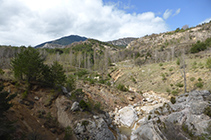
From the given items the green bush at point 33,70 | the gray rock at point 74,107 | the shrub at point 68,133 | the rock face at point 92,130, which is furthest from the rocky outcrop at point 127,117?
the green bush at point 33,70

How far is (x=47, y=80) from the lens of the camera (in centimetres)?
1647

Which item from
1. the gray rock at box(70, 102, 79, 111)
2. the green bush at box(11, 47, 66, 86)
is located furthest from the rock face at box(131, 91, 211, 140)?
the green bush at box(11, 47, 66, 86)

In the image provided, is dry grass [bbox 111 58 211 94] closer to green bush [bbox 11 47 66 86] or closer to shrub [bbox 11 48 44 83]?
green bush [bbox 11 47 66 86]

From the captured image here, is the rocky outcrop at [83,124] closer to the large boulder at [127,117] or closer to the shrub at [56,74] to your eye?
the shrub at [56,74]

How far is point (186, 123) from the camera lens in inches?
517

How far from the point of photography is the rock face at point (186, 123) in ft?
38.5

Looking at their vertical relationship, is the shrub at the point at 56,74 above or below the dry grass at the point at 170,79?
above

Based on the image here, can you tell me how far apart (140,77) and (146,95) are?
37.5ft

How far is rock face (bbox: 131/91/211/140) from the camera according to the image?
1175 centimetres

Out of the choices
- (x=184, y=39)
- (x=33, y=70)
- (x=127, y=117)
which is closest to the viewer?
(x=33, y=70)

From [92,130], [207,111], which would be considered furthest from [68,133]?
[207,111]

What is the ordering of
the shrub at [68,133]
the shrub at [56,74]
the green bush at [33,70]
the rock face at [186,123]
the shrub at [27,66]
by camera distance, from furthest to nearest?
the shrub at [56,74], the green bush at [33,70], the shrub at [27,66], the rock face at [186,123], the shrub at [68,133]

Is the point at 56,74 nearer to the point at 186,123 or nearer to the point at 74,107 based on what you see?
the point at 74,107

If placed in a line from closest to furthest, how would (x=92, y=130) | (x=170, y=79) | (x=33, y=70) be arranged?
1. (x=92, y=130)
2. (x=33, y=70)
3. (x=170, y=79)
